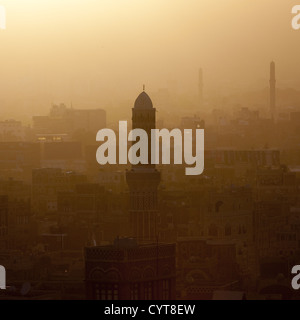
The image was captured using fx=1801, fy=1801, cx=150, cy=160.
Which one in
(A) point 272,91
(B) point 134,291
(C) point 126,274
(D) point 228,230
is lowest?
(B) point 134,291

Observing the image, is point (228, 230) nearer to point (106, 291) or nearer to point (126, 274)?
point (126, 274)

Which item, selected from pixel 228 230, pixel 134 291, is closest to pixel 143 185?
pixel 134 291

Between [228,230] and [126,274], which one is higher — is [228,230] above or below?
above

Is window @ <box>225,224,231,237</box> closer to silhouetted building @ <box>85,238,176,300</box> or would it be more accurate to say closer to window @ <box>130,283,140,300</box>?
silhouetted building @ <box>85,238,176,300</box>

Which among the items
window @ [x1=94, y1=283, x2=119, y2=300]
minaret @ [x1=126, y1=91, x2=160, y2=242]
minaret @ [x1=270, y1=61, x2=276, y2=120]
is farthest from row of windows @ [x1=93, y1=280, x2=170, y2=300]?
minaret @ [x1=270, y1=61, x2=276, y2=120]

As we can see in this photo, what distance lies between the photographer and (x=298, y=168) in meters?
72.0

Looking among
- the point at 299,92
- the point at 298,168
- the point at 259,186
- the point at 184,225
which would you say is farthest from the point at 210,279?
the point at 298,168

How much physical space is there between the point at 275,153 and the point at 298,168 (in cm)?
176

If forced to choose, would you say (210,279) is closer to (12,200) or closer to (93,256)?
(93,256)

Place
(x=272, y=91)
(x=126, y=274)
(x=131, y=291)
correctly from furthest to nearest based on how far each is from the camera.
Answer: (x=272, y=91) < (x=126, y=274) < (x=131, y=291)

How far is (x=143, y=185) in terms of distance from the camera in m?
47.5

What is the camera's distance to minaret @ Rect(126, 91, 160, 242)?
46969 millimetres

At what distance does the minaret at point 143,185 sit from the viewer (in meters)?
47.0

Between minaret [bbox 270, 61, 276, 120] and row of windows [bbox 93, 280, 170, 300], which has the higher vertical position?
minaret [bbox 270, 61, 276, 120]
